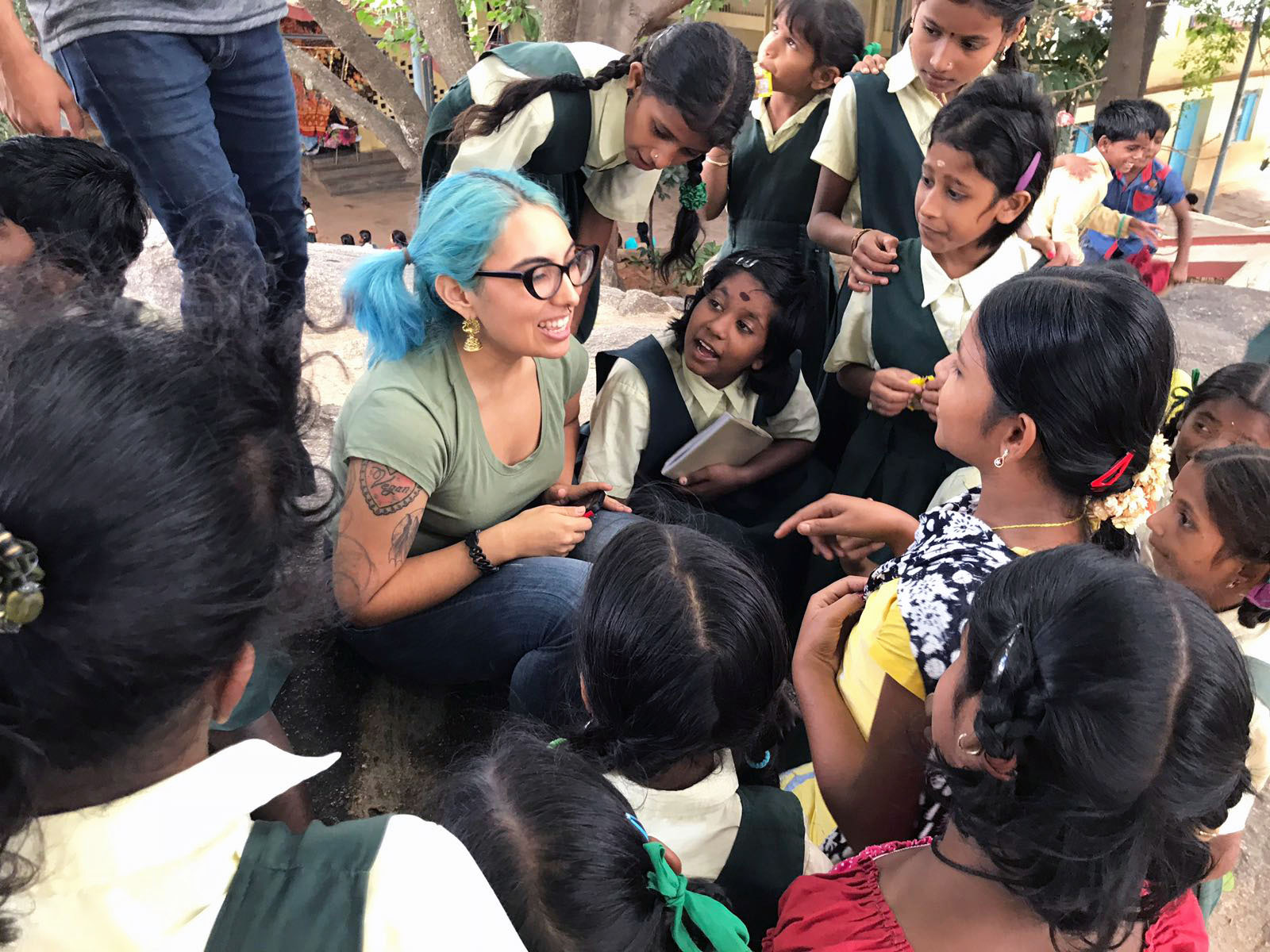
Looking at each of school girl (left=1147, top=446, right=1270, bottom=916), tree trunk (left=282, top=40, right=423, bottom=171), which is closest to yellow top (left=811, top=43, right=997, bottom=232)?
school girl (left=1147, top=446, right=1270, bottom=916)

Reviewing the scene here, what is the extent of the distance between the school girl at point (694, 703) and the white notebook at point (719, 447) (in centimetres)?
95

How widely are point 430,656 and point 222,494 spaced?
1133 mm

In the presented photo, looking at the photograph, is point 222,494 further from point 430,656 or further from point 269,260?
point 269,260

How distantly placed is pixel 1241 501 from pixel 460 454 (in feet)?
4.46

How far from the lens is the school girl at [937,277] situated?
1.97m

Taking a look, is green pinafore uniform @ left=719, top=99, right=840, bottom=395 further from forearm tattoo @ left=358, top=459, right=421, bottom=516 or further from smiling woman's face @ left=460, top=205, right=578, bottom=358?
forearm tattoo @ left=358, top=459, right=421, bottom=516

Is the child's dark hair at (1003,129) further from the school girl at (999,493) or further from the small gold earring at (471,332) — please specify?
the small gold earring at (471,332)

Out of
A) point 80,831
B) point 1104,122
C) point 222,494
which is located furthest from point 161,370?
point 1104,122

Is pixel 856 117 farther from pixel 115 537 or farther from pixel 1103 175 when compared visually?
pixel 1103 175

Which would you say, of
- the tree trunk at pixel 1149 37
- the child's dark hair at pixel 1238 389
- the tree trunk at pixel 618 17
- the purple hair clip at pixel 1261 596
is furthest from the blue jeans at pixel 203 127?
the tree trunk at pixel 1149 37

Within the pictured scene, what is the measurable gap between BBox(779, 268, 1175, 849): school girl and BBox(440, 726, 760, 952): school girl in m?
0.47

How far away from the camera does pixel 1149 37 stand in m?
5.79

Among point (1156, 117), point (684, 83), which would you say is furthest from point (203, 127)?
point (1156, 117)

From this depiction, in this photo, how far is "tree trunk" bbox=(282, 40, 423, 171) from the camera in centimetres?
630
